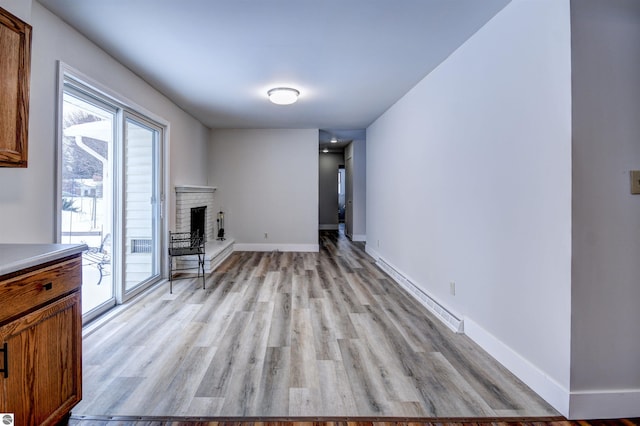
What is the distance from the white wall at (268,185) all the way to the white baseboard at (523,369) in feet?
14.8

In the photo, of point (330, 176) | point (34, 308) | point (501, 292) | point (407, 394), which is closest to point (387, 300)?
point (501, 292)

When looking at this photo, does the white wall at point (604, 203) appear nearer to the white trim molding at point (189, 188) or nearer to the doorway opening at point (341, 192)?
the white trim molding at point (189, 188)

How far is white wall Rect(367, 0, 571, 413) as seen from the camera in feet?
5.94

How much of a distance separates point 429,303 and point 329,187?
7.71m

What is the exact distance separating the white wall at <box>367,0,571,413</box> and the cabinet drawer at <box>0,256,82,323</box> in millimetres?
2567

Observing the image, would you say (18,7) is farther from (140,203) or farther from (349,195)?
(349,195)

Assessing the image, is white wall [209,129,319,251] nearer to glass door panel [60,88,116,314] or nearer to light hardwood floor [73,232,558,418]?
light hardwood floor [73,232,558,418]

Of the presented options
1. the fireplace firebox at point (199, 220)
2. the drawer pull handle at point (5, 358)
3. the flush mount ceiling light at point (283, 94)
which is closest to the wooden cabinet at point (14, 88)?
the drawer pull handle at point (5, 358)

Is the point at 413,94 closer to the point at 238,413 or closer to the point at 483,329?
the point at 483,329

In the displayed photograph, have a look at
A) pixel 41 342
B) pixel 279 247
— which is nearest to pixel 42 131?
pixel 41 342

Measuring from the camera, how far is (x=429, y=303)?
11.2 feet

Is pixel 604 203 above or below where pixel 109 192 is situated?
below

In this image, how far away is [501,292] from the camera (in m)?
2.30

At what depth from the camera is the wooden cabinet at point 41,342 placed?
1.31 metres
